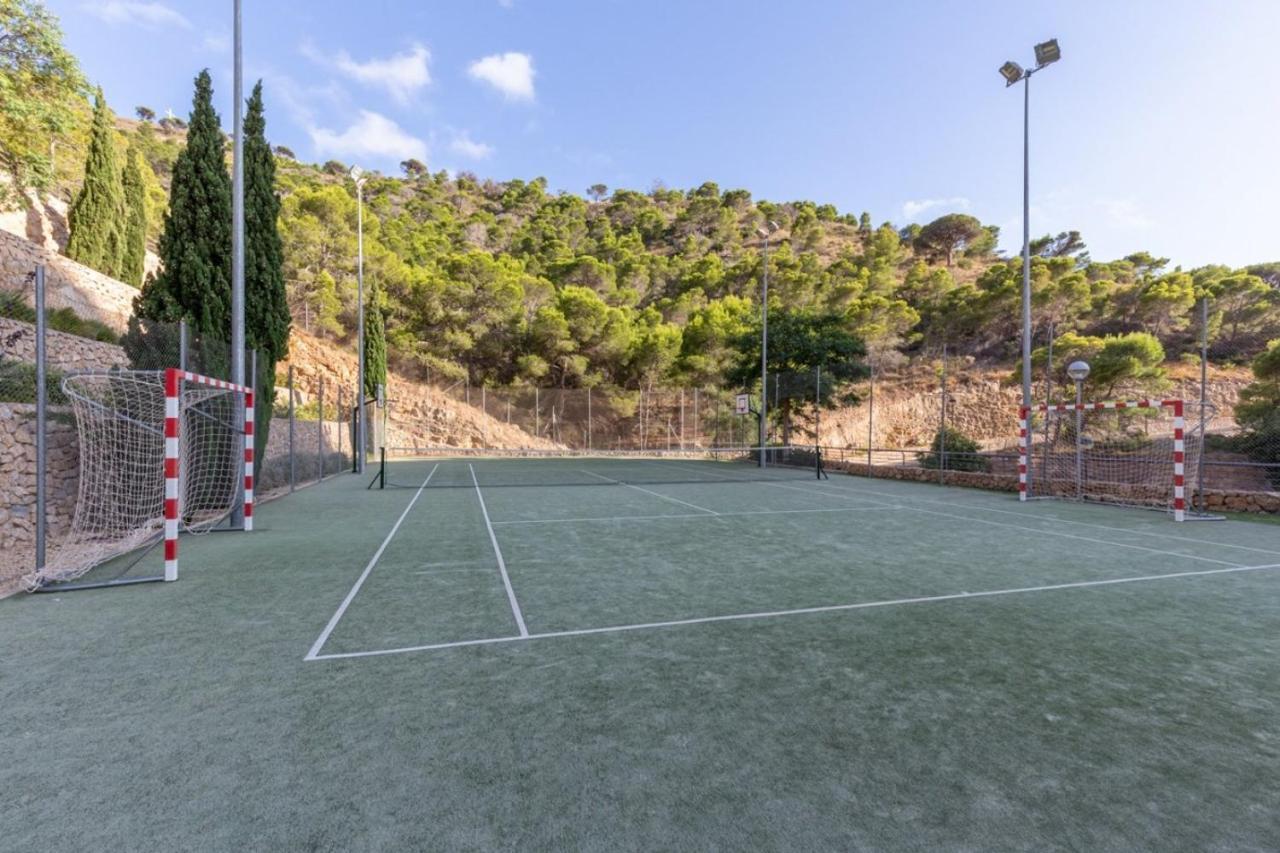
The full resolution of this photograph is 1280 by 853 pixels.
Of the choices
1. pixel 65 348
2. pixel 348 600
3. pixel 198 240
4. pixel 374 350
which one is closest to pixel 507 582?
pixel 348 600

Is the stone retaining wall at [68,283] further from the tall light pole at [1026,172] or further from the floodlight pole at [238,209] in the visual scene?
the tall light pole at [1026,172]

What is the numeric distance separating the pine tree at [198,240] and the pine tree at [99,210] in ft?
51.0

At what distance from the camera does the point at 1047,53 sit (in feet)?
38.2

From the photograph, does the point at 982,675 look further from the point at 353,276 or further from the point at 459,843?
the point at 353,276

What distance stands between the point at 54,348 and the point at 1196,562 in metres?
19.5

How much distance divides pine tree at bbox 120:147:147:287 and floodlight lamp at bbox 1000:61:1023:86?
92.0 ft

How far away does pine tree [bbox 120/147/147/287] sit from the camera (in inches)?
882

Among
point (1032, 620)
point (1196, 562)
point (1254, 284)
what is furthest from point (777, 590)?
point (1254, 284)

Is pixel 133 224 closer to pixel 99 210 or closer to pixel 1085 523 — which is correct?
pixel 99 210

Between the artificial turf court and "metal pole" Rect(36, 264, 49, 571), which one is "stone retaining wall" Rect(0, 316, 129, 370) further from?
the artificial turf court

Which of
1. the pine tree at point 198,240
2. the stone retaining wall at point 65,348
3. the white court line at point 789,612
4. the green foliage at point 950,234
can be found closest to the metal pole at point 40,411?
the white court line at point 789,612

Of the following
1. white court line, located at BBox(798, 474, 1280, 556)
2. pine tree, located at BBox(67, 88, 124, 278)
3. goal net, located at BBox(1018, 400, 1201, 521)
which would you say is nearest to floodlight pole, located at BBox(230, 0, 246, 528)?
white court line, located at BBox(798, 474, 1280, 556)

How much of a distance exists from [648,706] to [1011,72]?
15.0 metres

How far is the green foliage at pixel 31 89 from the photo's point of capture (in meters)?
14.4
